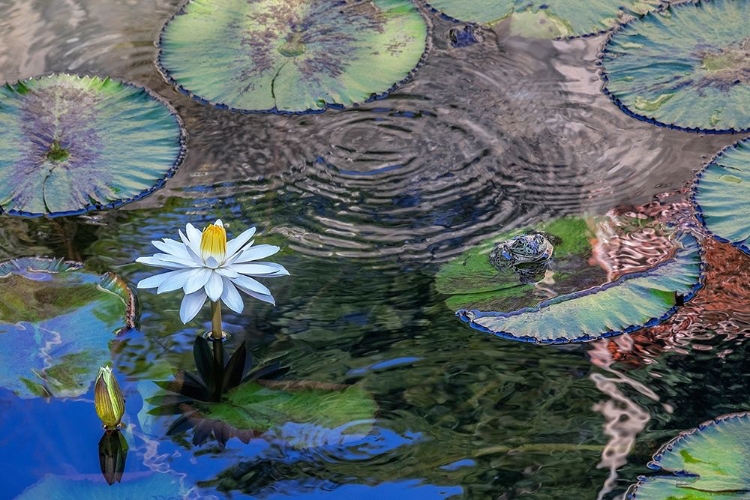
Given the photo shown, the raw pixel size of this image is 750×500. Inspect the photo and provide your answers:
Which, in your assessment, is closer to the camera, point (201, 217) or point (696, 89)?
point (201, 217)

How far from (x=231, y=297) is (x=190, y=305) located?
0.10m

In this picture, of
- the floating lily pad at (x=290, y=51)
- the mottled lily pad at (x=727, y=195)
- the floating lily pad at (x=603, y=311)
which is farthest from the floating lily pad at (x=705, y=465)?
the floating lily pad at (x=290, y=51)

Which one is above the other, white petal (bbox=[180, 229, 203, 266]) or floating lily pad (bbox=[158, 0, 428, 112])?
floating lily pad (bbox=[158, 0, 428, 112])

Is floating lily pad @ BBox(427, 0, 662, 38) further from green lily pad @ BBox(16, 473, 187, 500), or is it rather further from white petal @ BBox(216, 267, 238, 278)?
green lily pad @ BBox(16, 473, 187, 500)

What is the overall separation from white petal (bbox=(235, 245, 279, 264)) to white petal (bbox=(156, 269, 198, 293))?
12cm

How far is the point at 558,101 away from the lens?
3.26 meters

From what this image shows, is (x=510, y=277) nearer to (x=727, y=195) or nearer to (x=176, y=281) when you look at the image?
(x=727, y=195)

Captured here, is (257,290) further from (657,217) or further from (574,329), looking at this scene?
(657,217)

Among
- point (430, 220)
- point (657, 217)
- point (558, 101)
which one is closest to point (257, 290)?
point (430, 220)

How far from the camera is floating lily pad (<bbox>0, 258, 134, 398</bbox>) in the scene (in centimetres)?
224

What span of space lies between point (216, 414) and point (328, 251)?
0.70m

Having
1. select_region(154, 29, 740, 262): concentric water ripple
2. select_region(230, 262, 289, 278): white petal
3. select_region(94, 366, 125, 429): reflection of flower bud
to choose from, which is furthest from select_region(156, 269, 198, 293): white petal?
select_region(154, 29, 740, 262): concentric water ripple

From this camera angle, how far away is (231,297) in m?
2.15

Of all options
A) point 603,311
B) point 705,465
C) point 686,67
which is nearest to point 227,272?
point 603,311
